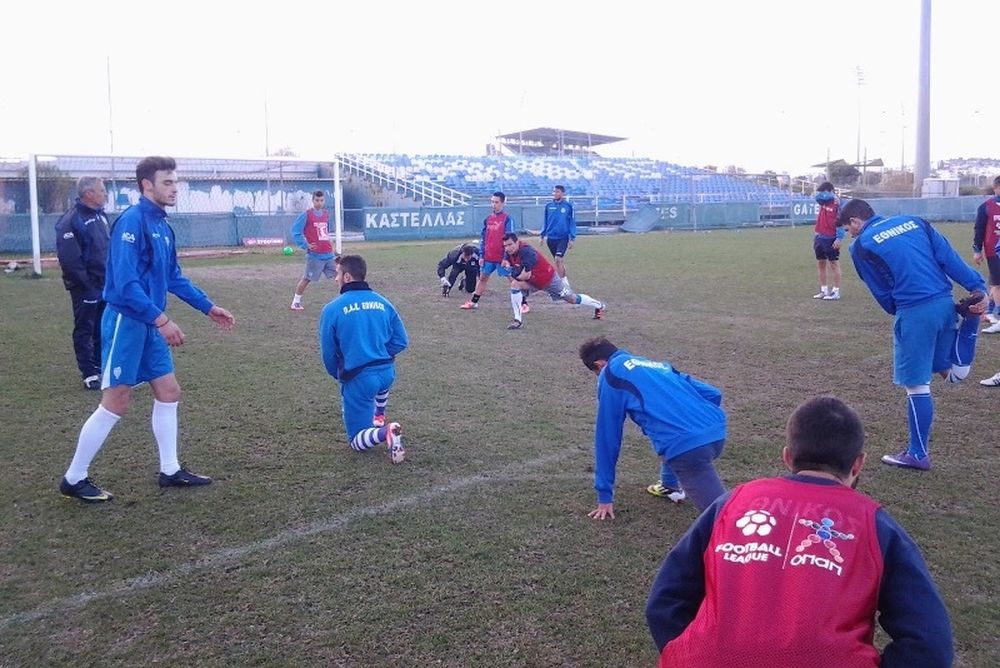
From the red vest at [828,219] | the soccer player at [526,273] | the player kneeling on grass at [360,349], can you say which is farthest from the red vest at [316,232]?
the player kneeling on grass at [360,349]

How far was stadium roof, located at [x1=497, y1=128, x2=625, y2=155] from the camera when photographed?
197ft

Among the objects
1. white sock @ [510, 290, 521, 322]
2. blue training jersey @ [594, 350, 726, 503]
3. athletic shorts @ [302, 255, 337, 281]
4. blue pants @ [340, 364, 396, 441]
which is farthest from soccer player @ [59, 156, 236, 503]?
athletic shorts @ [302, 255, 337, 281]

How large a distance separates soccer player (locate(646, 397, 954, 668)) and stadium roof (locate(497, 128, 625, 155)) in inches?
2289

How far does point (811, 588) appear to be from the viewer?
6.83 feet

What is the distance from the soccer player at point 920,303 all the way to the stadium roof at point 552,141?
54.3 meters

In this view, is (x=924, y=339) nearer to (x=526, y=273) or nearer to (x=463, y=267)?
(x=526, y=273)

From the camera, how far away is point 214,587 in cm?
423

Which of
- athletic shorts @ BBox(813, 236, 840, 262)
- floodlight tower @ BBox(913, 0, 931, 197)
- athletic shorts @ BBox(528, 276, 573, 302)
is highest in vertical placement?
floodlight tower @ BBox(913, 0, 931, 197)

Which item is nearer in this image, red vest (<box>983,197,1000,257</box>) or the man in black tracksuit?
the man in black tracksuit

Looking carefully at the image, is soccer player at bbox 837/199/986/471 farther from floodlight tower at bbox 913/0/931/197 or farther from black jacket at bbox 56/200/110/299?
floodlight tower at bbox 913/0/931/197

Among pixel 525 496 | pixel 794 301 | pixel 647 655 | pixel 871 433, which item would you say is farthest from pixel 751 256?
pixel 647 655

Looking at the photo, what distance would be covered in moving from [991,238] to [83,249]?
10001mm

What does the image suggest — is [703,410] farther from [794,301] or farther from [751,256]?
[751,256]

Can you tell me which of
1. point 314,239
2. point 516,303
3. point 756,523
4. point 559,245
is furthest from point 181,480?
point 559,245
